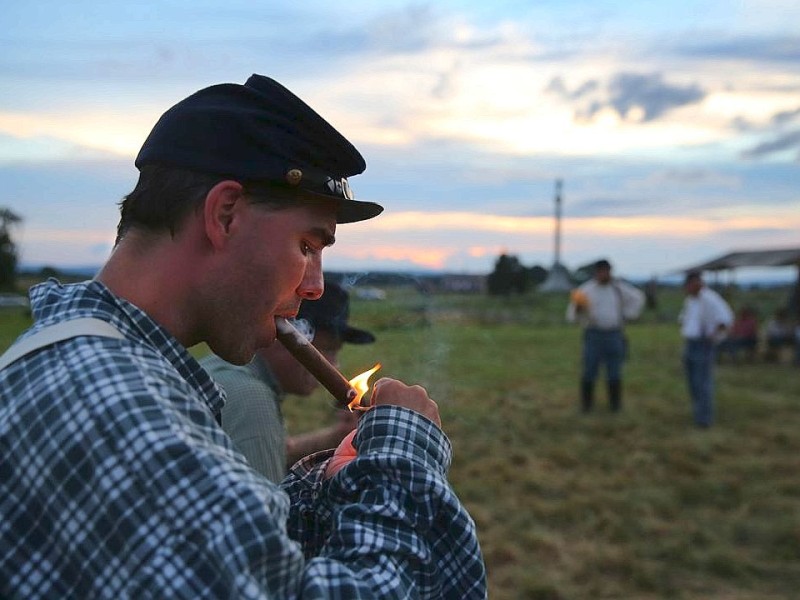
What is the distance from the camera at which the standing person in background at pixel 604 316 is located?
11359 millimetres

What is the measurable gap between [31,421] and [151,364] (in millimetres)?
182

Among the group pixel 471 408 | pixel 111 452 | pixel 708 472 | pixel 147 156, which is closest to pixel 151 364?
pixel 111 452

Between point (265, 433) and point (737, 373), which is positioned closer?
point (265, 433)

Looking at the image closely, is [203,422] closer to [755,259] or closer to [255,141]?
[255,141]

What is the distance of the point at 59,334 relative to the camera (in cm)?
125

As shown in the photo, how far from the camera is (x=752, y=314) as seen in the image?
19.7 m

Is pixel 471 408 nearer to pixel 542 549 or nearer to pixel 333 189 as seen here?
pixel 542 549

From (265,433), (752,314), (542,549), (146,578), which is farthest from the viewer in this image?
(752,314)

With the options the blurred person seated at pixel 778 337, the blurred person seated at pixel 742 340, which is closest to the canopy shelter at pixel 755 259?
the blurred person seated at pixel 778 337

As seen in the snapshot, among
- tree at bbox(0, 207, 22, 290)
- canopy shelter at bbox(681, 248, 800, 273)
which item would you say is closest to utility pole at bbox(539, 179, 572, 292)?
canopy shelter at bbox(681, 248, 800, 273)

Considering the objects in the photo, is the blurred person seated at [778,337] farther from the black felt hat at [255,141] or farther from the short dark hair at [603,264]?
the black felt hat at [255,141]

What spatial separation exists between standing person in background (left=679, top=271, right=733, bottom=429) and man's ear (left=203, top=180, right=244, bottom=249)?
10.1 m

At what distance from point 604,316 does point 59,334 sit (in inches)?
419

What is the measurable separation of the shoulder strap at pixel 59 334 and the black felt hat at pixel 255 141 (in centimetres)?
33
